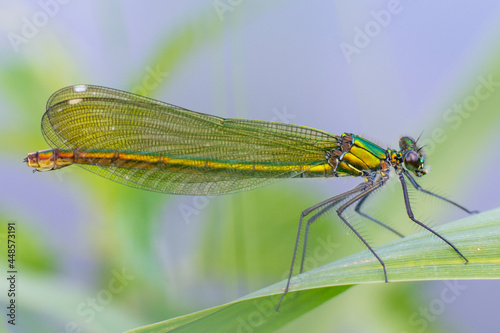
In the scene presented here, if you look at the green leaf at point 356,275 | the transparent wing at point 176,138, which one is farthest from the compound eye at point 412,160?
the green leaf at point 356,275

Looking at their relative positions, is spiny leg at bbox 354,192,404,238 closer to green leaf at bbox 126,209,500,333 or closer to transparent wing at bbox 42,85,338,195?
transparent wing at bbox 42,85,338,195

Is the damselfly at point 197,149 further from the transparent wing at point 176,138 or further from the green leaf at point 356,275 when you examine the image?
the green leaf at point 356,275

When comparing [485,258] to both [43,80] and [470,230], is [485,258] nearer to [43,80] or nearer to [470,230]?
[470,230]

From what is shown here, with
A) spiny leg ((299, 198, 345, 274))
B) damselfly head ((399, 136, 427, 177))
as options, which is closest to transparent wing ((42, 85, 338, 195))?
spiny leg ((299, 198, 345, 274))

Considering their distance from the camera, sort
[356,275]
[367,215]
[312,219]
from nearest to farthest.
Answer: [356,275]
[312,219]
[367,215]

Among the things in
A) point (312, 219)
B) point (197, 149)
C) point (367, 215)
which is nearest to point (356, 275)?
point (312, 219)

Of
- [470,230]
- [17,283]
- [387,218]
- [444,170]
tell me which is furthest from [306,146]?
[17,283]

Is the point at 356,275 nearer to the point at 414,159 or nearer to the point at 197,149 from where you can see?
the point at 414,159
